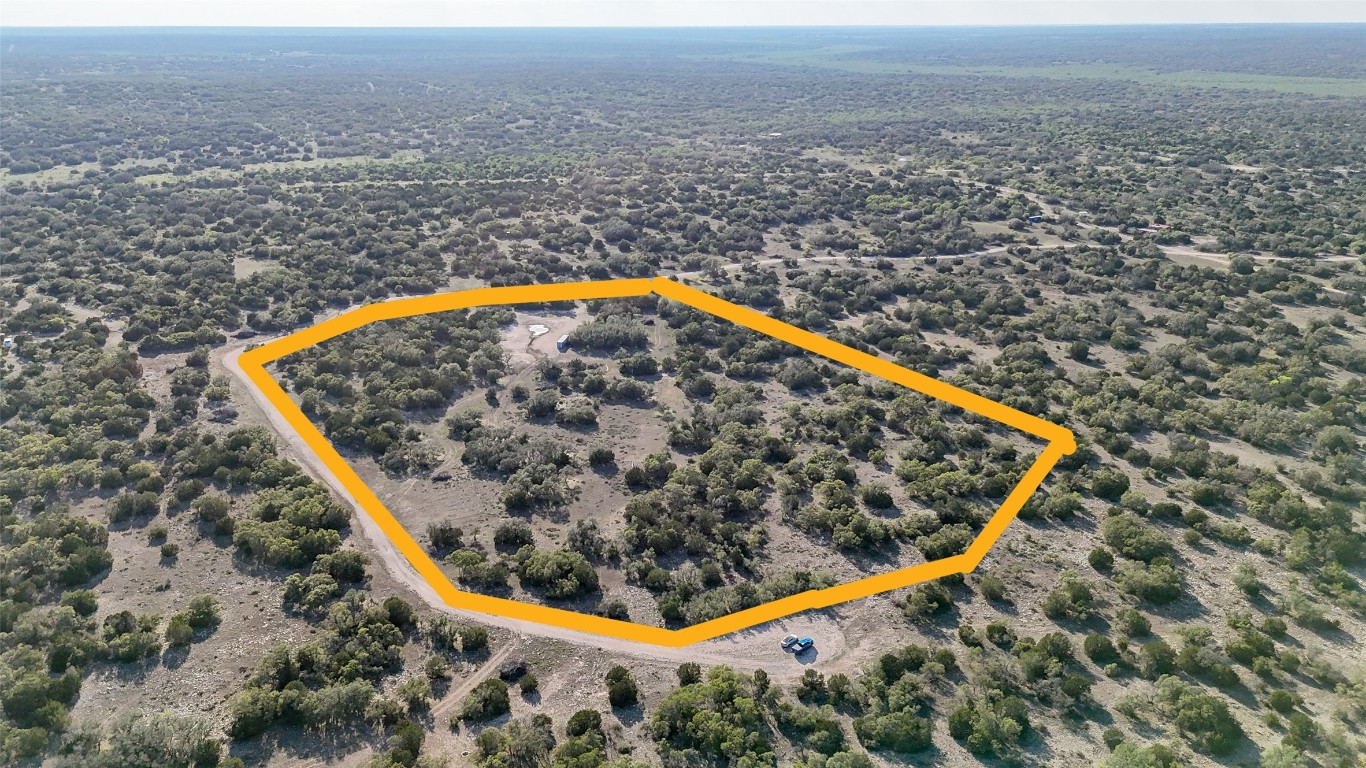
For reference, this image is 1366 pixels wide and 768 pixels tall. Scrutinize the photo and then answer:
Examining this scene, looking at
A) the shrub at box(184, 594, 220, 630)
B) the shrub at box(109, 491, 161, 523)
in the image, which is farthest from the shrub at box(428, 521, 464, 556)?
the shrub at box(109, 491, 161, 523)

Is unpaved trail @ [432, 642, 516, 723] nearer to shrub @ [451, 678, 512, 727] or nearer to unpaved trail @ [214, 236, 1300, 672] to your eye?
unpaved trail @ [214, 236, 1300, 672]

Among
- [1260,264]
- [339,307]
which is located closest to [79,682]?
[339,307]

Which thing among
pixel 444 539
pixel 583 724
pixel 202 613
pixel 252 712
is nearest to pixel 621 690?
pixel 583 724

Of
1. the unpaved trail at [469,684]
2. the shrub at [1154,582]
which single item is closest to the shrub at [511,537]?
the unpaved trail at [469,684]

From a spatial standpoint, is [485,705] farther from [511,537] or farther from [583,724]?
[511,537]

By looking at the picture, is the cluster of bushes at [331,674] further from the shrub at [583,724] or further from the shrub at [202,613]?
the shrub at [583,724]

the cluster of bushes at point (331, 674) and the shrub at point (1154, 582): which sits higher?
the shrub at point (1154, 582)

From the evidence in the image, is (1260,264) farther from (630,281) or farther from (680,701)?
(680,701)
